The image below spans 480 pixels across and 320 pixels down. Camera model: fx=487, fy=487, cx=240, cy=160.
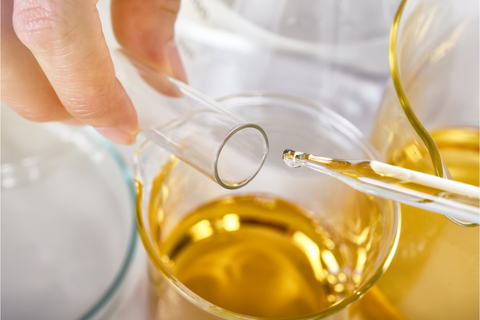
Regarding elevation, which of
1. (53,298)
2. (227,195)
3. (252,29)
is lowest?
(53,298)

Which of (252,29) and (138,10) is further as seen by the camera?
(252,29)

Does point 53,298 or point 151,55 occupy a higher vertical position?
point 151,55

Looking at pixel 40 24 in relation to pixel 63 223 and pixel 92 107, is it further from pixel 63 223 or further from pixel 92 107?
pixel 63 223

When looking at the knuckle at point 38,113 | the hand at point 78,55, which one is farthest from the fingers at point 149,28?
the knuckle at point 38,113

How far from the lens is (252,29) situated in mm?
654

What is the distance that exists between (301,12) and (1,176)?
0.42m

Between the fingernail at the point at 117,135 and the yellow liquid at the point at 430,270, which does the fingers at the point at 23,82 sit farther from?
Answer: the yellow liquid at the point at 430,270

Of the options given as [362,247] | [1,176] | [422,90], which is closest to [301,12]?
[422,90]

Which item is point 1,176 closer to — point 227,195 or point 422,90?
point 227,195

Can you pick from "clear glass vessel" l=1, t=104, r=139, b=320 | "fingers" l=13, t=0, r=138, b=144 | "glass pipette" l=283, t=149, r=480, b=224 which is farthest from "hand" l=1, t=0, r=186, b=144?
"glass pipette" l=283, t=149, r=480, b=224

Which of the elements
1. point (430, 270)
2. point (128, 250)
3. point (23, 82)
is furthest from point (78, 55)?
point (430, 270)

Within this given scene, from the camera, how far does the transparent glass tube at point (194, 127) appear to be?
0.38 metres

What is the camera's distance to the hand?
0.37 m

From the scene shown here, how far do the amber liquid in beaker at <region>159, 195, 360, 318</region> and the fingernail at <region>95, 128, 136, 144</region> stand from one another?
10cm
